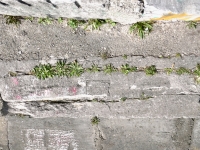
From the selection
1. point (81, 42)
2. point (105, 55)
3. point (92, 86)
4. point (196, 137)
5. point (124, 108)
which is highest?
point (81, 42)

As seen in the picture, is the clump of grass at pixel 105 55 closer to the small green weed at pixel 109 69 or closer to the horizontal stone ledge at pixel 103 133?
the small green weed at pixel 109 69

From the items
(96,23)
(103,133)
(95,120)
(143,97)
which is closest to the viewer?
(96,23)

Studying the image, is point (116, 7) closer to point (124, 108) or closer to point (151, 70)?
point (151, 70)

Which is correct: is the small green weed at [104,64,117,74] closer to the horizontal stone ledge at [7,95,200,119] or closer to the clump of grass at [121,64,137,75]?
the clump of grass at [121,64,137,75]

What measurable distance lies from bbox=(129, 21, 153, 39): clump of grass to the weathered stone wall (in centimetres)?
22

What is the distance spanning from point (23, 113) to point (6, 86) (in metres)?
0.46

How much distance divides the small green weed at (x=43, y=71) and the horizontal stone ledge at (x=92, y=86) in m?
0.05

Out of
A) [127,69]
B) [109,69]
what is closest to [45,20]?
[109,69]

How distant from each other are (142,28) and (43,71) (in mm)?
1146

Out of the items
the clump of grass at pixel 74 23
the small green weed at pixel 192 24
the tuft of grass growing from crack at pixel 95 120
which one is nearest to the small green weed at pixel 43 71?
the clump of grass at pixel 74 23

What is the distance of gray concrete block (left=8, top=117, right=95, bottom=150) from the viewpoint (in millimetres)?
3807

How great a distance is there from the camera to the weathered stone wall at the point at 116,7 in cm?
282

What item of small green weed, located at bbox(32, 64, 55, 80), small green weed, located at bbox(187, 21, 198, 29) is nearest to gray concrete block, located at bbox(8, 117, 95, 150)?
small green weed, located at bbox(32, 64, 55, 80)

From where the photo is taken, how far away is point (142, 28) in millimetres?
3268
